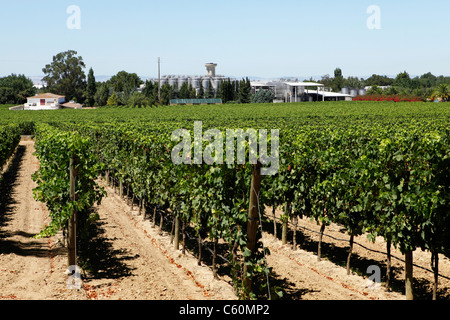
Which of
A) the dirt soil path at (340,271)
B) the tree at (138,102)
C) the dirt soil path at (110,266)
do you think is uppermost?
the tree at (138,102)

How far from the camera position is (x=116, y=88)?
13538 cm

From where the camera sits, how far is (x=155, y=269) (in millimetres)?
10219

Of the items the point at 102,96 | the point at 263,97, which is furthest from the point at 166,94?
the point at 263,97

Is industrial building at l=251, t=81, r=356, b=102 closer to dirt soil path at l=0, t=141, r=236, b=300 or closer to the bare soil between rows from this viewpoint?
dirt soil path at l=0, t=141, r=236, b=300

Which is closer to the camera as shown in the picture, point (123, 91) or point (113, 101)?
point (113, 101)

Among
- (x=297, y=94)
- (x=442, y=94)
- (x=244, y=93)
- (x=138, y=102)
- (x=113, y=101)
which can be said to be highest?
(x=297, y=94)

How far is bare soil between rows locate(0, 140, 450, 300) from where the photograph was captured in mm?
8820

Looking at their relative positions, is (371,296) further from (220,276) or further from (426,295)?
(220,276)

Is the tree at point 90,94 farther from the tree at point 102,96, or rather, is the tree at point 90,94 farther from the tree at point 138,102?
the tree at point 138,102

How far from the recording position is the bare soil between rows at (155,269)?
28.9ft

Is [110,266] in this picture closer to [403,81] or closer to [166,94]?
[166,94]

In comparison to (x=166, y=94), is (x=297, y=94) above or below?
above

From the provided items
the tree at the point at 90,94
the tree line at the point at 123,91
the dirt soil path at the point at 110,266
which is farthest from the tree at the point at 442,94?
the dirt soil path at the point at 110,266

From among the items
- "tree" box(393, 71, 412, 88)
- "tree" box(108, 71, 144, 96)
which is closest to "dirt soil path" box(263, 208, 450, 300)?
"tree" box(108, 71, 144, 96)
